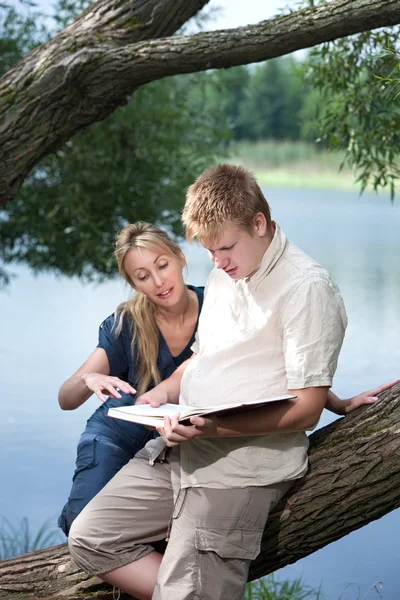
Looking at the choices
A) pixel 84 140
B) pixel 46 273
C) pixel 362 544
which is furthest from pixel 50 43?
pixel 46 273

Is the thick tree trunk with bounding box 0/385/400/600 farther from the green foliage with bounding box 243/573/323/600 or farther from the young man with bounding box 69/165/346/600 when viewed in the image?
the green foliage with bounding box 243/573/323/600

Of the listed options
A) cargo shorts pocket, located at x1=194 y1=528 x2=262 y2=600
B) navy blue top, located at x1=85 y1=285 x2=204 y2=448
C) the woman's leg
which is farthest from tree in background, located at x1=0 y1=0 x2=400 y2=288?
cargo shorts pocket, located at x1=194 y1=528 x2=262 y2=600

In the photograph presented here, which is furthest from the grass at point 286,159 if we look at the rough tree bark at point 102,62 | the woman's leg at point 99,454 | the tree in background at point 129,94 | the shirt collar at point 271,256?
the shirt collar at point 271,256

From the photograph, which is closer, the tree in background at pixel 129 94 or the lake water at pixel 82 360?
the tree in background at pixel 129 94

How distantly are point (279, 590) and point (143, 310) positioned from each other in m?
1.79

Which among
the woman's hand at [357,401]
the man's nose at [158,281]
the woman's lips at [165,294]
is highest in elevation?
the man's nose at [158,281]

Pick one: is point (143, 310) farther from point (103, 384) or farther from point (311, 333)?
point (311, 333)

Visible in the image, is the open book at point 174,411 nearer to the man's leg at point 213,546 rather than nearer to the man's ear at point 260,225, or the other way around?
the man's leg at point 213,546

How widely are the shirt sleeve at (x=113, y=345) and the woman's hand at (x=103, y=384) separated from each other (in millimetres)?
179

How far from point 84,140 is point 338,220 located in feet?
30.4

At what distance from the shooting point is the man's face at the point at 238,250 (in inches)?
98.8

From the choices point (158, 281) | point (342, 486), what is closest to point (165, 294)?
point (158, 281)

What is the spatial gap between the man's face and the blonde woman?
0.51 m

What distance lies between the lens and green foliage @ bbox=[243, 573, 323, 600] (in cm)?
406
